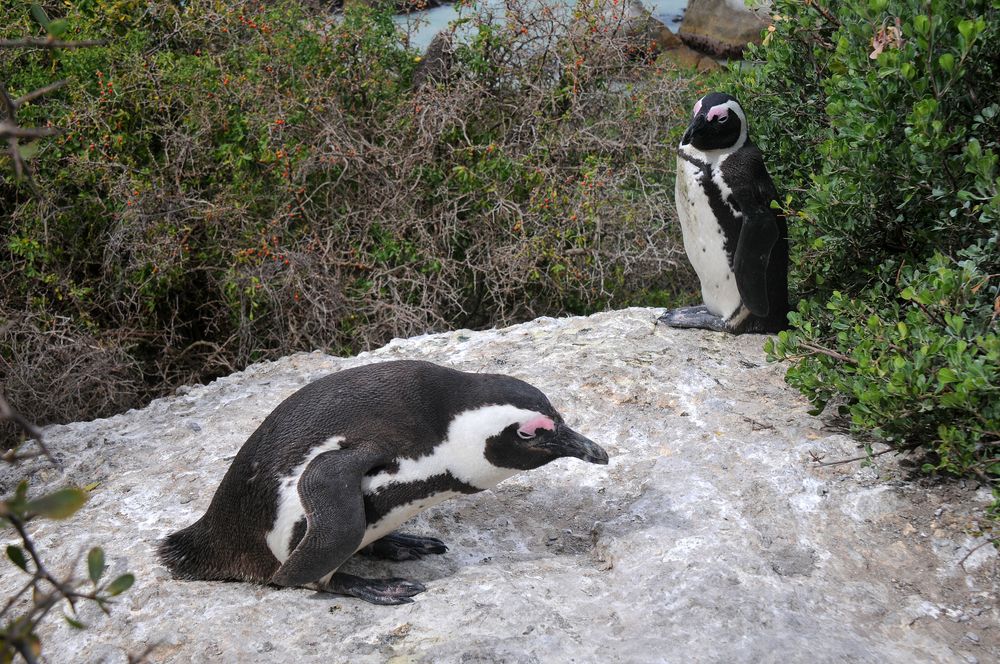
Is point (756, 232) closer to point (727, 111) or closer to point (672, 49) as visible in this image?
point (727, 111)

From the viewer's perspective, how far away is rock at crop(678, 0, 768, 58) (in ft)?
35.2

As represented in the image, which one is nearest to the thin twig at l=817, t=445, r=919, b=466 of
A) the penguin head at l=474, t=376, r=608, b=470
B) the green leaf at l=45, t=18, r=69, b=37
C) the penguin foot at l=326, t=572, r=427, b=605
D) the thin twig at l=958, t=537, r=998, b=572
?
the thin twig at l=958, t=537, r=998, b=572

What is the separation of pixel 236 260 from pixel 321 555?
373 cm

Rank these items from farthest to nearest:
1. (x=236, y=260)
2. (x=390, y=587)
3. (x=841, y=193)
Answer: (x=236, y=260)
(x=841, y=193)
(x=390, y=587)

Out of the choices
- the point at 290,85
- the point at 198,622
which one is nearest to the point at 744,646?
the point at 198,622

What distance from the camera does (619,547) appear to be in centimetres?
308

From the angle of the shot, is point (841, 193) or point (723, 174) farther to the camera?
point (723, 174)

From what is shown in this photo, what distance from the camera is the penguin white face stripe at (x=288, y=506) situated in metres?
2.65

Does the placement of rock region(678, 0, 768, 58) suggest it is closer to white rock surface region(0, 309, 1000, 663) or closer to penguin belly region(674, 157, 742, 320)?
penguin belly region(674, 157, 742, 320)

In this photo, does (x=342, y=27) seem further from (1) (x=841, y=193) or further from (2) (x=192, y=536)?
(2) (x=192, y=536)

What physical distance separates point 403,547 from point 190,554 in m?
0.67

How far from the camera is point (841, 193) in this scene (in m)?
3.61

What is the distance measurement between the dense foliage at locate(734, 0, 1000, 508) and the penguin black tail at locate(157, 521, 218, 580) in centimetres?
219

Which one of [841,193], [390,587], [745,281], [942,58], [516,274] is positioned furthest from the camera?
[516,274]
